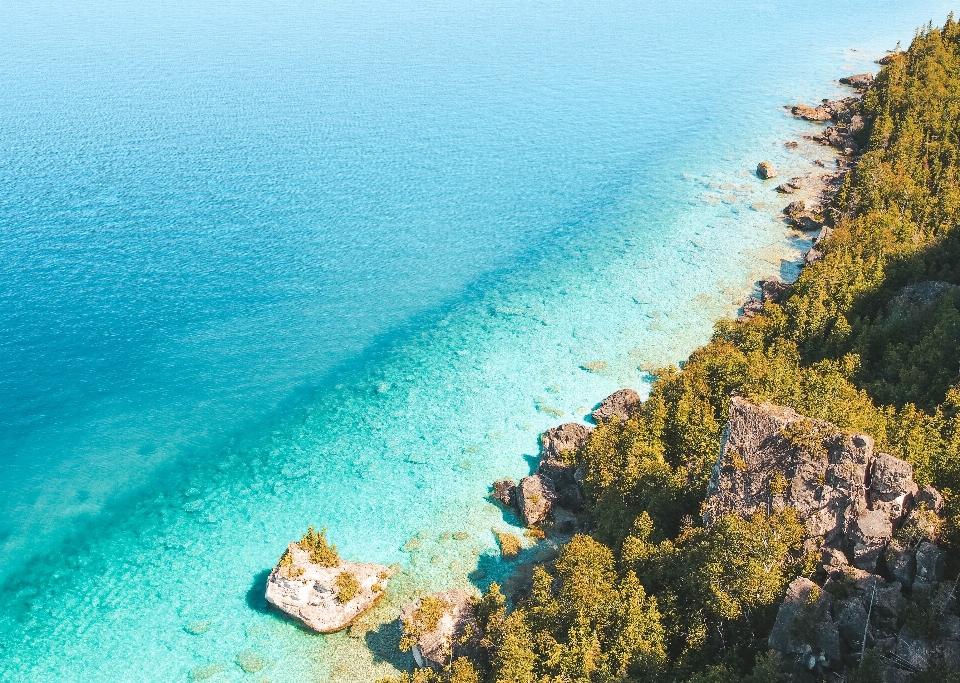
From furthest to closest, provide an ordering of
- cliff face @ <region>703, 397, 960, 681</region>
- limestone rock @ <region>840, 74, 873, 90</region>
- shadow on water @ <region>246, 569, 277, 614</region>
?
1. limestone rock @ <region>840, 74, 873, 90</region>
2. shadow on water @ <region>246, 569, 277, 614</region>
3. cliff face @ <region>703, 397, 960, 681</region>

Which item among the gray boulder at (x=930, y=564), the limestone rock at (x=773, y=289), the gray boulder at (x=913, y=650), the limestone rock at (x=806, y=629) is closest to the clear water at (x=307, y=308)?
the limestone rock at (x=773, y=289)

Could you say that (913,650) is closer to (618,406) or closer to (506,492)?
(506,492)

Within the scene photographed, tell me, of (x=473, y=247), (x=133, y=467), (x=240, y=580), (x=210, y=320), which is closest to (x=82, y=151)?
(x=210, y=320)

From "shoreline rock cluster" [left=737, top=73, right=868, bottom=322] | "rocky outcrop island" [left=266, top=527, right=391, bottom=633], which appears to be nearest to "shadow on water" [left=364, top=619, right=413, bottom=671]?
"rocky outcrop island" [left=266, top=527, right=391, bottom=633]

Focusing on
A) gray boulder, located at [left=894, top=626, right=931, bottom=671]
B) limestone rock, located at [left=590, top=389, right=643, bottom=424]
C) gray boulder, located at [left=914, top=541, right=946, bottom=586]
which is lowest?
limestone rock, located at [left=590, top=389, right=643, bottom=424]

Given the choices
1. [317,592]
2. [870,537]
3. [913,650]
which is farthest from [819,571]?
[317,592]

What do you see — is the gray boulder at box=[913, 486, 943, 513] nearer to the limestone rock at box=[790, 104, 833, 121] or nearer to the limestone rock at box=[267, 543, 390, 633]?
the limestone rock at box=[267, 543, 390, 633]
